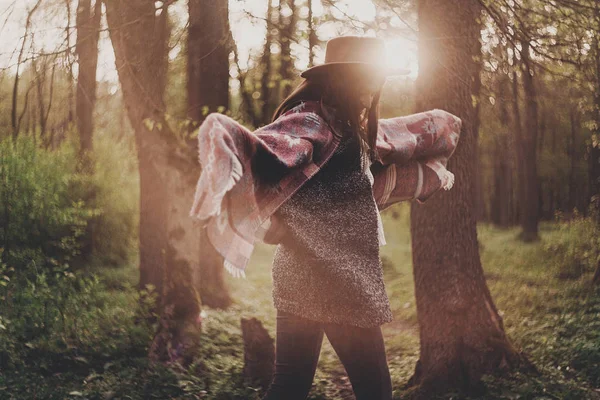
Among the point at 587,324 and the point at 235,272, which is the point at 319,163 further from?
the point at 587,324

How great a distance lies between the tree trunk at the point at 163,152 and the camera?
244 inches

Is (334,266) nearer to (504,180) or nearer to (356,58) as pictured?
(356,58)

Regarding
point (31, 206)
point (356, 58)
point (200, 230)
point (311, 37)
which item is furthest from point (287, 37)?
Result: point (31, 206)

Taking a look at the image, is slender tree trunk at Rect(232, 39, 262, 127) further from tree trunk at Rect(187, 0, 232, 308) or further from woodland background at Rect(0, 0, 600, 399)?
tree trunk at Rect(187, 0, 232, 308)

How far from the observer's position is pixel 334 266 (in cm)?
258

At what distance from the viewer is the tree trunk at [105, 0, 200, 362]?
6.19 meters

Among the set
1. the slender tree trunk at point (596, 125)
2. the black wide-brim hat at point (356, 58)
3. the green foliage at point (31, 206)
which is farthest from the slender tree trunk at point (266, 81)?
the black wide-brim hat at point (356, 58)

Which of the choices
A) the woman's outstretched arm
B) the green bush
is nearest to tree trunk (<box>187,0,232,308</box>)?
the woman's outstretched arm

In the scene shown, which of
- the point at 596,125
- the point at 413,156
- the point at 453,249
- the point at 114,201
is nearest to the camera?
the point at 413,156

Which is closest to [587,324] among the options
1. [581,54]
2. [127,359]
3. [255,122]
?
[581,54]

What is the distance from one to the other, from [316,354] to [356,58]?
1.29 meters

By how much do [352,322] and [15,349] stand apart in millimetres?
4972

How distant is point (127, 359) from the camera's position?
6.59m

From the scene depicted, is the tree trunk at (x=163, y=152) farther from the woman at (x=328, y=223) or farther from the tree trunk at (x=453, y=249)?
the woman at (x=328, y=223)
